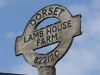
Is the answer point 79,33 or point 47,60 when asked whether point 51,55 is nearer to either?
point 47,60

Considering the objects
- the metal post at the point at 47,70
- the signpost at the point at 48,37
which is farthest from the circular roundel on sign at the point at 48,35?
the metal post at the point at 47,70

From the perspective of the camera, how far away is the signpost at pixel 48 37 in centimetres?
1549

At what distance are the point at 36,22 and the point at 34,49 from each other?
95cm

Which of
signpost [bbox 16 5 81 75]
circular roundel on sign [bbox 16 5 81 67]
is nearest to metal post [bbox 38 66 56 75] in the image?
signpost [bbox 16 5 81 75]

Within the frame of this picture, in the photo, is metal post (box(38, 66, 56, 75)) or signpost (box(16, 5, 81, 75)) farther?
signpost (box(16, 5, 81, 75))

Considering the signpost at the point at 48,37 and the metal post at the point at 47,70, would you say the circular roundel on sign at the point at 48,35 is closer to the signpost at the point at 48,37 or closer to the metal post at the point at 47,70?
the signpost at the point at 48,37

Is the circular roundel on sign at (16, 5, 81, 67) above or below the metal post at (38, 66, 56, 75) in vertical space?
above

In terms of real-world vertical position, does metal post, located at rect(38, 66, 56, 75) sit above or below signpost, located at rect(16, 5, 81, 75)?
below

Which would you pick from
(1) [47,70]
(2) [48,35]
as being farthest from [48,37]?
(1) [47,70]

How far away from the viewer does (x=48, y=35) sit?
16.0m

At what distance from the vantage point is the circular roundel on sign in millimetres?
15516

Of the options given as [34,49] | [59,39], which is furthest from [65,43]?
[34,49]

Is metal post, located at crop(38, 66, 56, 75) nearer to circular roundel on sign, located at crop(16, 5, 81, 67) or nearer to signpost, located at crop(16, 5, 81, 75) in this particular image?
signpost, located at crop(16, 5, 81, 75)

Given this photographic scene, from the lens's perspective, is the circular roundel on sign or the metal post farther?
the circular roundel on sign
